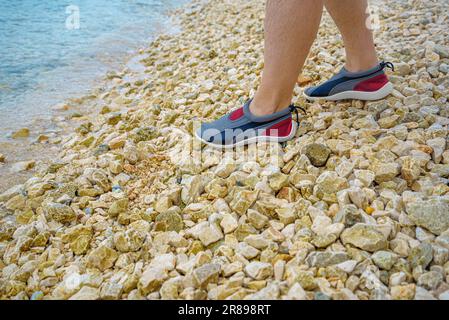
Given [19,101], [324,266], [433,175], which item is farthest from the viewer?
[19,101]

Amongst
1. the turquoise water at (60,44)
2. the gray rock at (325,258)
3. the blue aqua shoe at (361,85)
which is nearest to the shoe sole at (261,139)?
the blue aqua shoe at (361,85)

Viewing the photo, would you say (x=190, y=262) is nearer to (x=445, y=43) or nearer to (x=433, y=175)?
(x=433, y=175)

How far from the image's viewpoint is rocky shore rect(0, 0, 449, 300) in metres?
1.12

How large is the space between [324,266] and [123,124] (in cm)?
190

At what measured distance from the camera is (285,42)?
61.7 inches

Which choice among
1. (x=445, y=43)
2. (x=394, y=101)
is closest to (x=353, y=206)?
(x=394, y=101)

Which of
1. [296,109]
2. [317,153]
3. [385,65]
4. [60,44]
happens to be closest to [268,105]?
[296,109]

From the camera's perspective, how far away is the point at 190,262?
1.23 metres

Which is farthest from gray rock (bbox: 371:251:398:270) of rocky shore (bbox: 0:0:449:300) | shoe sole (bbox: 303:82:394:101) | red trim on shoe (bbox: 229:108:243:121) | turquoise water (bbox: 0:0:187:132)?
turquoise water (bbox: 0:0:187:132)

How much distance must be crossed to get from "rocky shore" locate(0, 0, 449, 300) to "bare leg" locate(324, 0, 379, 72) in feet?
0.85

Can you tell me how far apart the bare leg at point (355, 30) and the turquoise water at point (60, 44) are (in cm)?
272

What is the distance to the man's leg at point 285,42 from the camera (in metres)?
1.49

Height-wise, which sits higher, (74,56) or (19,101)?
(74,56)

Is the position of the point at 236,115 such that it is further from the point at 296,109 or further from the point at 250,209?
the point at 250,209
